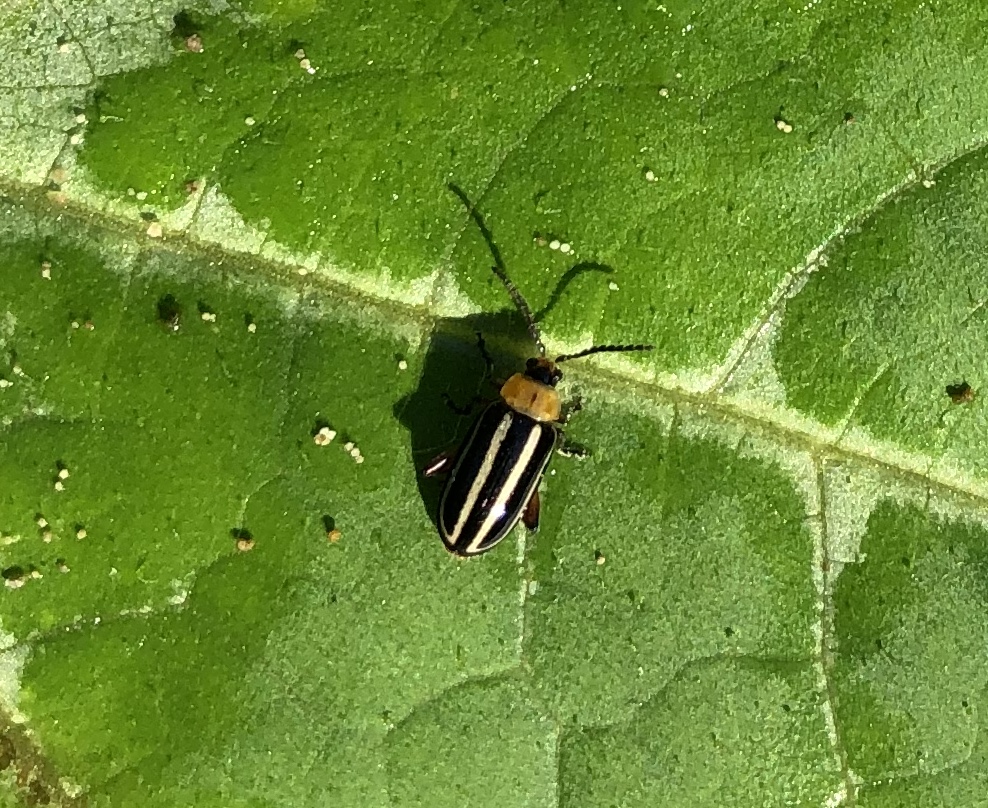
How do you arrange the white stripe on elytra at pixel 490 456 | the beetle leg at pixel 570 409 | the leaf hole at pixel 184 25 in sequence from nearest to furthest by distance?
the leaf hole at pixel 184 25
the white stripe on elytra at pixel 490 456
the beetle leg at pixel 570 409

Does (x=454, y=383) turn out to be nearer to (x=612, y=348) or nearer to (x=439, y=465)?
(x=439, y=465)

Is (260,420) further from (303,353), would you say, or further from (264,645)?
(264,645)

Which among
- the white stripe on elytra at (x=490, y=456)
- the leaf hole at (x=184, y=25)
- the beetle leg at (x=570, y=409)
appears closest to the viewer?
the leaf hole at (x=184, y=25)

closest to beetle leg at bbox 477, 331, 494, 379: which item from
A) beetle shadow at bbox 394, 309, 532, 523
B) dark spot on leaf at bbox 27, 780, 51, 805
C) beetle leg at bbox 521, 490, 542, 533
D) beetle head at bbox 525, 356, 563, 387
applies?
beetle shadow at bbox 394, 309, 532, 523

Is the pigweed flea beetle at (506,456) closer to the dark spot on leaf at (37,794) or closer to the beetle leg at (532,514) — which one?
the beetle leg at (532,514)

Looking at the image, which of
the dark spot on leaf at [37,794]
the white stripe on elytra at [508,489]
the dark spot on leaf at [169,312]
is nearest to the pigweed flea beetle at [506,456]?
the white stripe on elytra at [508,489]

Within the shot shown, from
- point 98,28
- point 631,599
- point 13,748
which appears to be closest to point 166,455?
point 13,748
